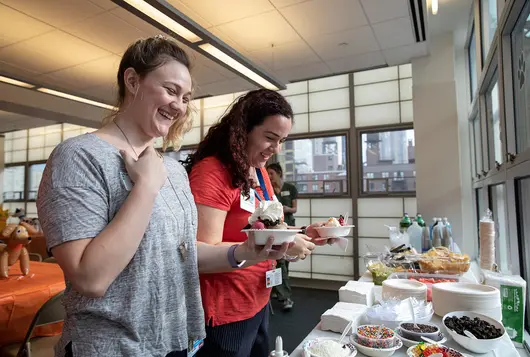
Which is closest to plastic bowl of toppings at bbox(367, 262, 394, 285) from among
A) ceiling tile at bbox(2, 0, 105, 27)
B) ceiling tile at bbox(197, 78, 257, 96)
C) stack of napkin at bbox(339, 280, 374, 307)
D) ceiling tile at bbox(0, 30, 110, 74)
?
stack of napkin at bbox(339, 280, 374, 307)

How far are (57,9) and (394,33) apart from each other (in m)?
3.36

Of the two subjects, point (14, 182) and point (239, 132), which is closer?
point (239, 132)

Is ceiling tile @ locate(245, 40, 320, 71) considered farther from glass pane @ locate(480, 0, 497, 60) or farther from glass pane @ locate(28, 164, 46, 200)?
glass pane @ locate(28, 164, 46, 200)

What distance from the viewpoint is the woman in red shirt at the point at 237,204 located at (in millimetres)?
1207

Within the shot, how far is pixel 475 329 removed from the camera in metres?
1.22

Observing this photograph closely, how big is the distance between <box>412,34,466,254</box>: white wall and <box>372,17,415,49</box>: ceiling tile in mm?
569

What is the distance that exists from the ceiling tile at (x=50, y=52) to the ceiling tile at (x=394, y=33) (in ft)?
10.4

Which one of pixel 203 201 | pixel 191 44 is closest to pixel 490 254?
pixel 203 201

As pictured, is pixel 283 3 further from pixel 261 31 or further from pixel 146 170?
pixel 146 170

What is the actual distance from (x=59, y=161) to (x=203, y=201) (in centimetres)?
51

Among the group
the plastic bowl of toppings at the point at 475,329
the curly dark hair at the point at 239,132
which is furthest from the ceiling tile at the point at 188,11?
the plastic bowl of toppings at the point at 475,329

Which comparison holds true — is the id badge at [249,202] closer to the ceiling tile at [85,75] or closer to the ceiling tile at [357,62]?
the ceiling tile at [357,62]

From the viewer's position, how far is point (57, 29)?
11.6 feet

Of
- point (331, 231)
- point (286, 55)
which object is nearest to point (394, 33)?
point (286, 55)
